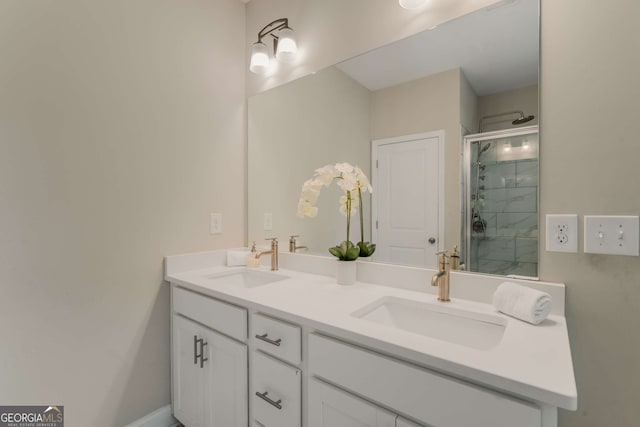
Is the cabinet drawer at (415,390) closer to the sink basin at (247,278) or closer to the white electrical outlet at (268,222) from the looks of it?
the sink basin at (247,278)

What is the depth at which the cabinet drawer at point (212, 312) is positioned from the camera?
117 centimetres

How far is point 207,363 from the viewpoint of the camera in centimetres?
133

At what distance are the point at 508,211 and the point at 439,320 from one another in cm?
46

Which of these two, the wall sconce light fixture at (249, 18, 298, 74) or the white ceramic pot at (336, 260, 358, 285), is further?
the wall sconce light fixture at (249, 18, 298, 74)

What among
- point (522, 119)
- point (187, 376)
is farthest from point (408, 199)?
point (187, 376)

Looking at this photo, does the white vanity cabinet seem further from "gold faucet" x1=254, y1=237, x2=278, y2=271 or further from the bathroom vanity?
"gold faucet" x1=254, y1=237, x2=278, y2=271

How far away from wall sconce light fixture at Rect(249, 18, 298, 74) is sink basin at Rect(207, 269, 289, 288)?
3.94ft

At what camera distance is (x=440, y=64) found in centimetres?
124

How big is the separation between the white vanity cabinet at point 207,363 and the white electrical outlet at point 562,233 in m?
1.10

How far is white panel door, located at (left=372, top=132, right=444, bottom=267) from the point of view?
1.25 metres

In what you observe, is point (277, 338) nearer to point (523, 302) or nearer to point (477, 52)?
point (523, 302)

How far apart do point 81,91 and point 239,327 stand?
123 centimetres

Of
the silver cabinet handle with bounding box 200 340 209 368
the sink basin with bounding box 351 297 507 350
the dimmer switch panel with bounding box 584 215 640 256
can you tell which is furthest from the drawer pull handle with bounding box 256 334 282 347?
the dimmer switch panel with bounding box 584 215 640 256

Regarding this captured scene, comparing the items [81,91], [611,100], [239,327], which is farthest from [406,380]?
[81,91]
